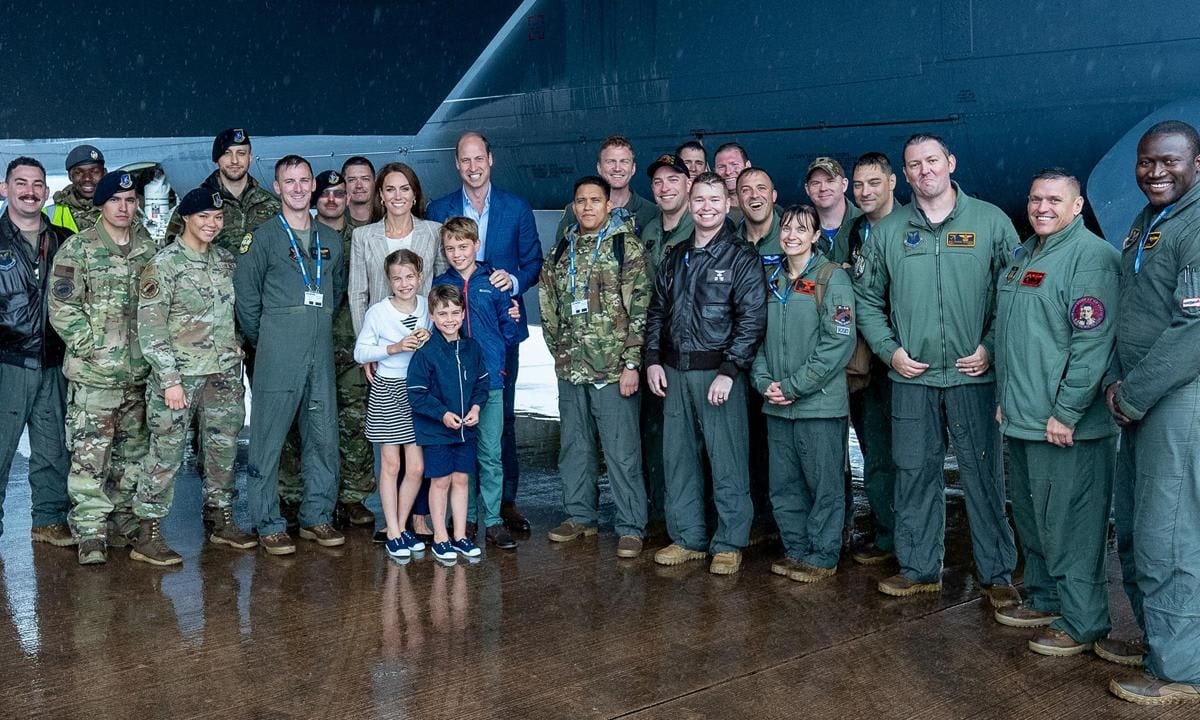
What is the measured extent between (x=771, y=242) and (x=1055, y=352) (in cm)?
141

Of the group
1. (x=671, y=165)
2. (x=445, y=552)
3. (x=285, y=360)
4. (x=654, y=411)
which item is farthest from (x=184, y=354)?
(x=671, y=165)

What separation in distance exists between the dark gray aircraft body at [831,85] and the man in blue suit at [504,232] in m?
2.77

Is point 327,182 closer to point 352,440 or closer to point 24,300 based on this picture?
point 352,440

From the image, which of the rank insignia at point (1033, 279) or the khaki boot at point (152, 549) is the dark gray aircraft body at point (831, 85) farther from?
the khaki boot at point (152, 549)

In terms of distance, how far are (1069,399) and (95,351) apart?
3.70 m

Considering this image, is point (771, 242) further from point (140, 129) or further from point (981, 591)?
point (140, 129)

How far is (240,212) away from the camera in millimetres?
5340

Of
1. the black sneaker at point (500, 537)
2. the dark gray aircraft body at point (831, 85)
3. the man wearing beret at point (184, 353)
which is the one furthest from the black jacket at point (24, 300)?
the dark gray aircraft body at point (831, 85)

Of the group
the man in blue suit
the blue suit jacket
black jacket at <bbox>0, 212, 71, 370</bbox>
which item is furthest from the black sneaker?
black jacket at <bbox>0, 212, 71, 370</bbox>

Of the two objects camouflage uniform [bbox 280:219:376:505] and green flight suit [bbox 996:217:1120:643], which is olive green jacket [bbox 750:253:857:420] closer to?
green flight suit [bbox 996:217:1120:643]

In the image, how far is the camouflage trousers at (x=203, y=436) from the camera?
479cm

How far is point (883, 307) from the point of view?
4.49m

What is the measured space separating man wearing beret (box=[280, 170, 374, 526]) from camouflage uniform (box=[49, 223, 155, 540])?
2.87 ft

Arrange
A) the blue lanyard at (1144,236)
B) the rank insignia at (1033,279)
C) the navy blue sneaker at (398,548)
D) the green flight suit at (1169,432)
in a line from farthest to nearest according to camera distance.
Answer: the navy blue sneaker at (398,548) → the rank insignia at (1033,279) → the blue lanyard at (1144,236) → the green flight suit at (1169,432)
